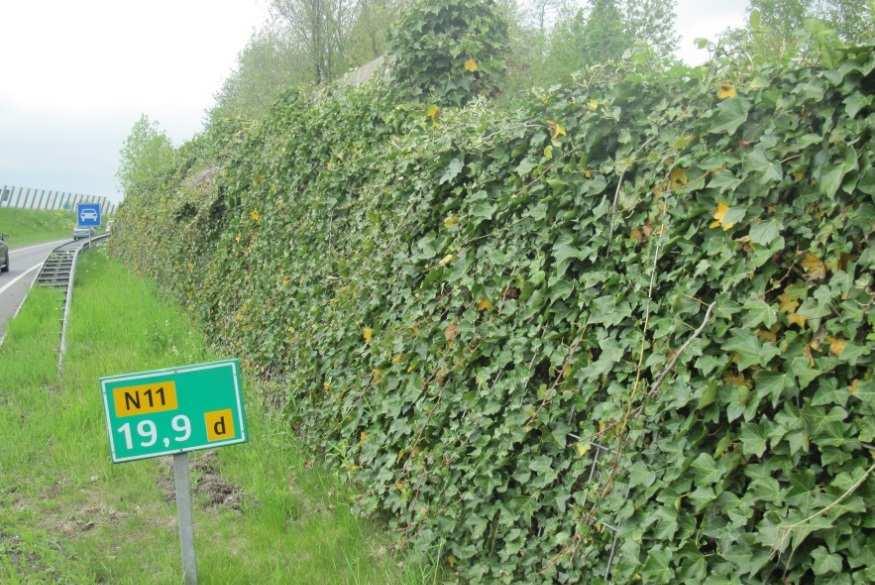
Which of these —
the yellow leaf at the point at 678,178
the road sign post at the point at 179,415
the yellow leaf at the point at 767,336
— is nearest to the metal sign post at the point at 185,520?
the road sign post at the point at 179,415

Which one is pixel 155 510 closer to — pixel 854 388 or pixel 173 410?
pixel 173 410

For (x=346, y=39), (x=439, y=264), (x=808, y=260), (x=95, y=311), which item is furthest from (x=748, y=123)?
(x=346, y=39)

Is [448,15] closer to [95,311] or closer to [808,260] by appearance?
[808,260]

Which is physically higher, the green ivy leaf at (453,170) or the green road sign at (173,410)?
the green ivy leaf at (453,170)

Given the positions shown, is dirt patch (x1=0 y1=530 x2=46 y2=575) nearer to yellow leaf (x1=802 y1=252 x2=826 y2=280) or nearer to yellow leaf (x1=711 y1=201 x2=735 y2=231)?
yellow leaf (x1=711 y1=201 x2=735 y2=231)

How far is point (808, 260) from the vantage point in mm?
2424

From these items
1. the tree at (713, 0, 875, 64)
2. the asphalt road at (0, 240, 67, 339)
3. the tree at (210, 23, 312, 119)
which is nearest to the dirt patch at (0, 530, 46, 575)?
the tree at (713, 0, 875, 64)

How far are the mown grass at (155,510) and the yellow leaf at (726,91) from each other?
105 inches

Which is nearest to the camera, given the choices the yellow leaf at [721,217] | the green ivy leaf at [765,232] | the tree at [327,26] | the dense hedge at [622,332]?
the dense hedge at [622,332]

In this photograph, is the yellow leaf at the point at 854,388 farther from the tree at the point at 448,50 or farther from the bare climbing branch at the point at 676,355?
the tree at the point at 448,50

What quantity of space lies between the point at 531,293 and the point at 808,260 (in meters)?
1.40

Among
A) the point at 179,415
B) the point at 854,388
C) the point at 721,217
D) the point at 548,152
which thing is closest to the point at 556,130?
the point at 548,152

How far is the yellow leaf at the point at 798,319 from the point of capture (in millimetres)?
2381

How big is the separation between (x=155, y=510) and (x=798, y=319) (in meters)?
4.56
